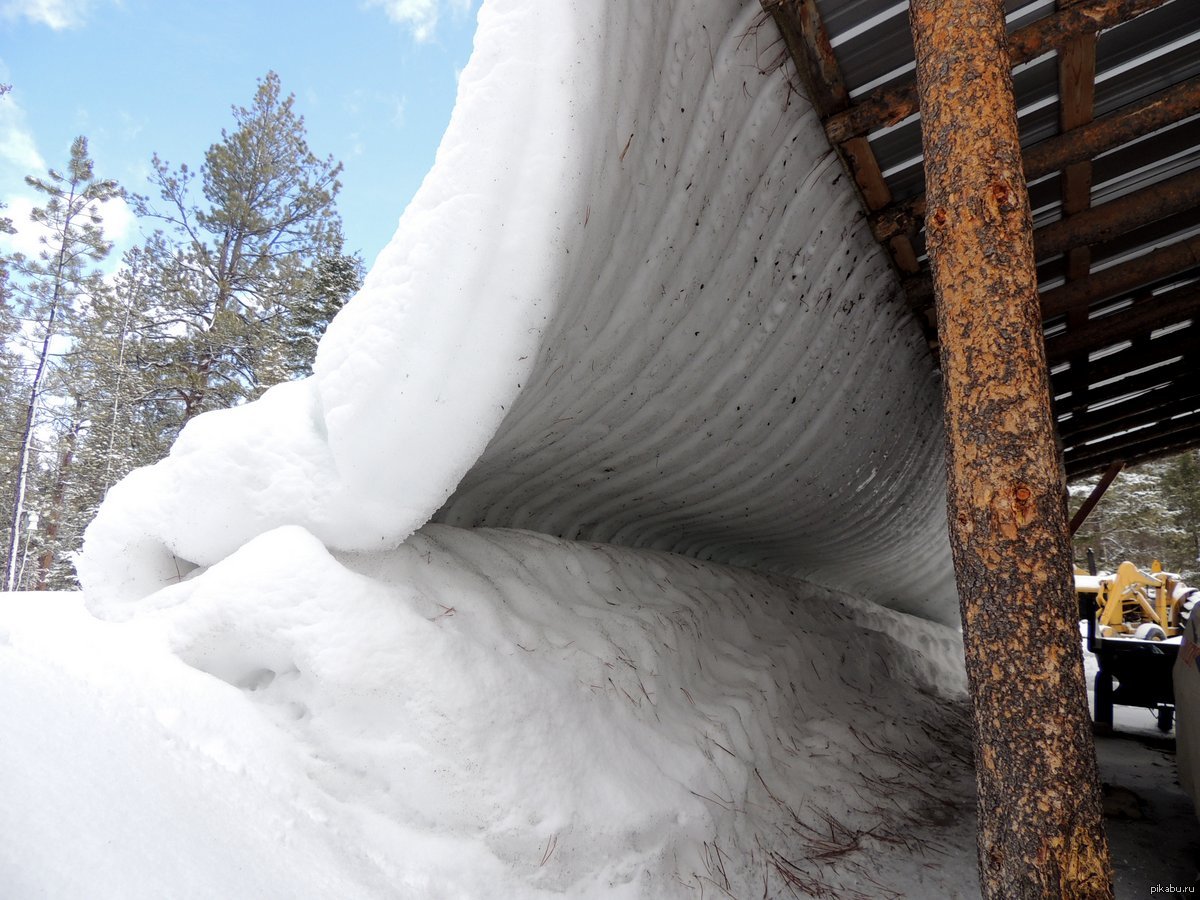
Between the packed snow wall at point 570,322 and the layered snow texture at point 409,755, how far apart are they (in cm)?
29

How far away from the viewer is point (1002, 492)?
1652mm

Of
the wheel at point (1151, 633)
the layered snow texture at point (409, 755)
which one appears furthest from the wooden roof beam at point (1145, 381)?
the layered snow texture at point (409, 755)

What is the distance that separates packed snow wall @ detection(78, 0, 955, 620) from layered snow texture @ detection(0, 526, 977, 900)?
0.29 meters

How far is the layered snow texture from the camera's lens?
4.97 feet

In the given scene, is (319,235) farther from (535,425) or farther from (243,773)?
(243,773)

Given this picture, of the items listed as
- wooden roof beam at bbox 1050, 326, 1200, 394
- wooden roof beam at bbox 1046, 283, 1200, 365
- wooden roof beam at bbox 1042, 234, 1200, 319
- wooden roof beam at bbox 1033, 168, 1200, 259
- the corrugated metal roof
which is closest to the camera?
the corrugated metal roof

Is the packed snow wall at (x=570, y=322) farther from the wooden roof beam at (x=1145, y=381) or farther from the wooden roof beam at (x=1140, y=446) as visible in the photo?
the wooden roof beam at (x=1140, y=446)

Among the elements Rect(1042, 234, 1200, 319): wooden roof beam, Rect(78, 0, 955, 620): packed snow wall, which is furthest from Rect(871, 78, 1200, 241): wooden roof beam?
Rect(1042, 234, 1200, 319): wooden roof beam

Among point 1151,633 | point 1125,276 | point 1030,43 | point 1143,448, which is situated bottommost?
point 1151,633

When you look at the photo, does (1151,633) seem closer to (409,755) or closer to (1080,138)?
(1080,138)

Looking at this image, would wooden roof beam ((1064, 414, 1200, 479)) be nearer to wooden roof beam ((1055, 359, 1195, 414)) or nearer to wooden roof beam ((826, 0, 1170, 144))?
wooden roof beam ((1055, 359, 1195, 414))

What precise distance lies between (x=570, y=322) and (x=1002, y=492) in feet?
4.77

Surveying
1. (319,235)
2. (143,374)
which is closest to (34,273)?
(143,374)

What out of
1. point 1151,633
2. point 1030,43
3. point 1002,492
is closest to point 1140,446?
point 1151,633
